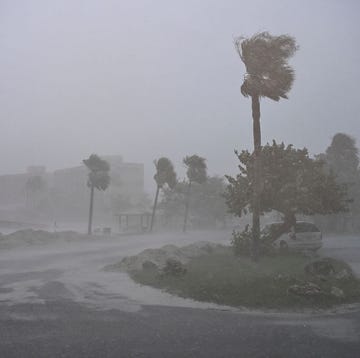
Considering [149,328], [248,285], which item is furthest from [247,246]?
[149,328]

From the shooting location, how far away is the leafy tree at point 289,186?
72.4ft

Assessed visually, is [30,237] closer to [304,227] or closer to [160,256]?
[160,256]

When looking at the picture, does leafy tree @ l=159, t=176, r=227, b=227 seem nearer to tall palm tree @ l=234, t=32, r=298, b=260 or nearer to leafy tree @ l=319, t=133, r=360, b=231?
leafy tree @ l=319, t=133, r=360, b=231

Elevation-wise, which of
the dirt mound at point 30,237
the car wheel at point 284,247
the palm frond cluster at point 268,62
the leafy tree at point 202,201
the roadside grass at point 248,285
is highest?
the palm frond cluster at point 268,62

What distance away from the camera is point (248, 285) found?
506 inches

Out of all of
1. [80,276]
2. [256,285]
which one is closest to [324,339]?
[256,285]

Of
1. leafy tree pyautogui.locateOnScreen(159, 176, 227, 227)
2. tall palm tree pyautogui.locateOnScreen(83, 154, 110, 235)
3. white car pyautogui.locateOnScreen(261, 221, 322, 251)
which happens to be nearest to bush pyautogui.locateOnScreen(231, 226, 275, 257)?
white car pyautogui.locateOnScreen(261, 221, 322, 251)

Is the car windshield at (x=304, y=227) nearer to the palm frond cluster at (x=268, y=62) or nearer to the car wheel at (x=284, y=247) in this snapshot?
the car wheel at (x=284, y=247)

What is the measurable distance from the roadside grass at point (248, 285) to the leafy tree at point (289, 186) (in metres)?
5.05

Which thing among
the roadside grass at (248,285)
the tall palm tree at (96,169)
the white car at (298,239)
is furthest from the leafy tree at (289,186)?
the tall palm tree at (96,169)

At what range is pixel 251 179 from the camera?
23.1m

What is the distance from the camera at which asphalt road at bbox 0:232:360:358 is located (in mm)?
7758

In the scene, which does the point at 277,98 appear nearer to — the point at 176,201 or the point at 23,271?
the point at 23,271

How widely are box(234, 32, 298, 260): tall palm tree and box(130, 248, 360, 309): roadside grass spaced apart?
319cm
